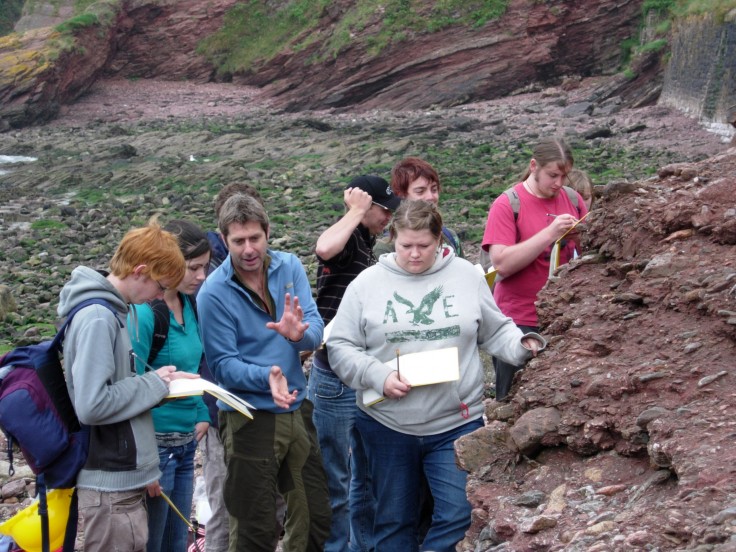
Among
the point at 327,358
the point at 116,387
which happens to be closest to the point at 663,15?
the point at 327,358

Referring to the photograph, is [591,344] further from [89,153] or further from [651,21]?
[651,21]

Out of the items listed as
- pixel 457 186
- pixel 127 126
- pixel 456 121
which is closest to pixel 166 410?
pixel 457 186

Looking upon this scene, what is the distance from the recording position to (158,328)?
4.80m

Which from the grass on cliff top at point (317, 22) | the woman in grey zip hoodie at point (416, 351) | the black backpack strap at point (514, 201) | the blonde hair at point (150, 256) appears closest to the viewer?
the blonde hair at point (150, 256)

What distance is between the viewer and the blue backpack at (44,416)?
3877mm

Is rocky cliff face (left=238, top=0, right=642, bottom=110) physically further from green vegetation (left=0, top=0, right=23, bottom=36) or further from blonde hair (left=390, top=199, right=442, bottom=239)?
blonde hair (left=390, top=199, right=442, bottom=239)

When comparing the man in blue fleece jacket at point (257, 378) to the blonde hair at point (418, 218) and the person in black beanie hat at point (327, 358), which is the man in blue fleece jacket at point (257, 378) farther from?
the blonde hair at point (418, 218)

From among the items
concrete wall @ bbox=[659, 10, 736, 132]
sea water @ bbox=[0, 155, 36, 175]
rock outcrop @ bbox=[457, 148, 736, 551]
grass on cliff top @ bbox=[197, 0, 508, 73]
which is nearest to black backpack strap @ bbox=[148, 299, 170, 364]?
rock outcrop @ bbox=[457, 148, 736, 551]

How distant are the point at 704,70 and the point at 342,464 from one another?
73.0 ft

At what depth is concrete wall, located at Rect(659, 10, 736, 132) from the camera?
74.7 ft

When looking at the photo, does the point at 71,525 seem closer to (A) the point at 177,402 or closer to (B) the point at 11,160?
(A) the point at 177,402

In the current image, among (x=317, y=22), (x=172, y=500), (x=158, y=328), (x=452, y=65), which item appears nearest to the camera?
(x=158, y=328)

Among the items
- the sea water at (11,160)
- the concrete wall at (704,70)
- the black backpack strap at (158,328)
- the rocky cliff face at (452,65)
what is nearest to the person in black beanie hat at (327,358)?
the black backpack strap at (158,328)

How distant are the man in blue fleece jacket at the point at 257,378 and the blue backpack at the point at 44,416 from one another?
682 mm
